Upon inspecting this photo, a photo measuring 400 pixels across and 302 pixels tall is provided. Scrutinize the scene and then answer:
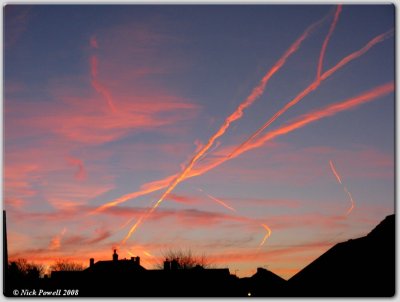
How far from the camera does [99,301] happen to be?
10.6 metres

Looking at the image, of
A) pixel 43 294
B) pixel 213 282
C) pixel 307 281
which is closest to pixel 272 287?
pixel 213 282

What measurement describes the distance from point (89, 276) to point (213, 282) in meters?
12.2

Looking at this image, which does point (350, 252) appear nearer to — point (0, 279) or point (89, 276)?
point (89, 276)
